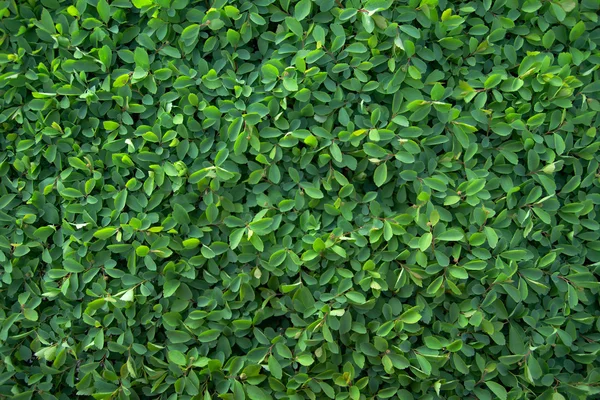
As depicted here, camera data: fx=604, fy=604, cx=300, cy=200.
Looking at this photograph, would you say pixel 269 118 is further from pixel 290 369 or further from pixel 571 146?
pixel 571 146

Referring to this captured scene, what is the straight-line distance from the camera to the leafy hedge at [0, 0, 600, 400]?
1.99 meters

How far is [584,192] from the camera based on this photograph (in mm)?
2107

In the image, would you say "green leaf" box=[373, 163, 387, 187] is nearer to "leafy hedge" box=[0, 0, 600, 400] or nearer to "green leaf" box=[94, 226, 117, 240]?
"leafy hedge" box=[0, 0, 600, 400]

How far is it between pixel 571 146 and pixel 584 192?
17 cm

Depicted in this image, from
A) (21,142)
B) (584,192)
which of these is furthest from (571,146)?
(21,142)

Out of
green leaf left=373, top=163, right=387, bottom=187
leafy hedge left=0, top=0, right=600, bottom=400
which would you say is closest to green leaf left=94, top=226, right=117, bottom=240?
leafy hedge left=0, top=0, right=600, bottom=400

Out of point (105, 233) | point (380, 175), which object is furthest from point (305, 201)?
point (105, 233)

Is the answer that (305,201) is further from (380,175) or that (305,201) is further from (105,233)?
(105,233)

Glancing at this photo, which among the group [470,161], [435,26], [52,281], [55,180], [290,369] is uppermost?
[435,26]

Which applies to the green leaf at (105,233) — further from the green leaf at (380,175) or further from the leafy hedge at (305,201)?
the green leaf at (380,175)

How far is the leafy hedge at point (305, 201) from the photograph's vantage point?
6.52 ft

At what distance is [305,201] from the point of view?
2021mm

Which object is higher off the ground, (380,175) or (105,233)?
(380,175)

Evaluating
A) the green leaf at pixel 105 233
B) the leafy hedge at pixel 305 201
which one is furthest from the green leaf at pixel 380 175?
the green leaf at pixel 105 233
